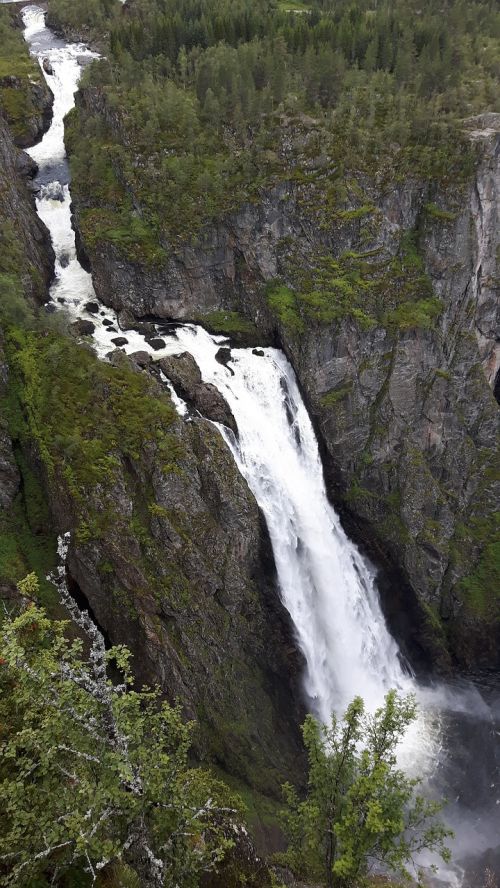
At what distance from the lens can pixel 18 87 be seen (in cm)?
4103

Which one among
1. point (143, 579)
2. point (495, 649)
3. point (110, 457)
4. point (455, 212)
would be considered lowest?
point (495, 649)

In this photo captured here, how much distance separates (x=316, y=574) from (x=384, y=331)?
51.4 ft

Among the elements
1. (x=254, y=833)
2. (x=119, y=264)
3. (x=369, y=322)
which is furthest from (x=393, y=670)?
(x=119, y=264)

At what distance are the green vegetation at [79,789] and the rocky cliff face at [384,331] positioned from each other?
2547 centimetres

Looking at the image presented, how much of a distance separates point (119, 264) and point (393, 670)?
28813 mm

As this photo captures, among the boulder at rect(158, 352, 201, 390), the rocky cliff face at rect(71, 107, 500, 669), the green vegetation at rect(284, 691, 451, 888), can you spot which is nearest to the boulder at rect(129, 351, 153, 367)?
the boulder at rect(158, 352, 201, 390)

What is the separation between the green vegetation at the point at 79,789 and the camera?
29.0ft

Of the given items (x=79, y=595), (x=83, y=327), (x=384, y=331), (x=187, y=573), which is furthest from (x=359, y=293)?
(x=79, y=595)

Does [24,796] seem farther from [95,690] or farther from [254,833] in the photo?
[254,833]

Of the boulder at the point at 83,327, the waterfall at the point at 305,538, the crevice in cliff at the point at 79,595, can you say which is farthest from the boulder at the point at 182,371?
the crevice in cliff at the point at 79,595

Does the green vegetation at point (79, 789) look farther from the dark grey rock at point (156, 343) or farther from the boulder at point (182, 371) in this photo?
the dark grey rock at point (156, 343)

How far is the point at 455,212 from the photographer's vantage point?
117ft

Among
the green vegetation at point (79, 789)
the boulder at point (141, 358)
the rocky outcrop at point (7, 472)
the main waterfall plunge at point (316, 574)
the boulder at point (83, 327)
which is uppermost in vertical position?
the green vegetation at point (79, 789)

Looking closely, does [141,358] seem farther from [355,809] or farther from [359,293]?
[355,809]
